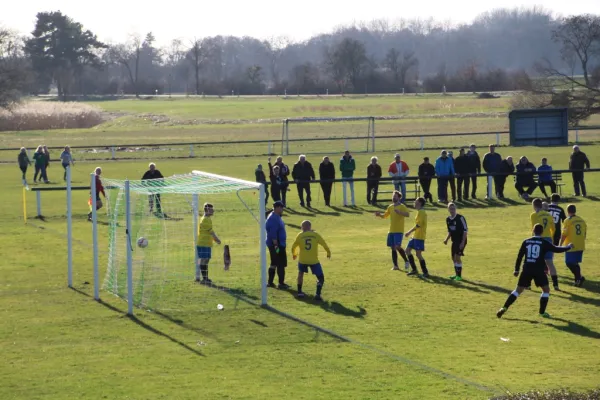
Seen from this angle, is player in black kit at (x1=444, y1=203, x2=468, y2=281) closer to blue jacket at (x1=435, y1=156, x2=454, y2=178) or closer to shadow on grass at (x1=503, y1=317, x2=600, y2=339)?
shadow on grass at (x1=503, y1=317, x2=600, y2=339)

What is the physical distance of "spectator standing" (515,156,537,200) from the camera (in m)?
31.9

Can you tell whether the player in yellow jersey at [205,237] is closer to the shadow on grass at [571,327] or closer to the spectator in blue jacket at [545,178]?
the shadow on grass at [571,327]

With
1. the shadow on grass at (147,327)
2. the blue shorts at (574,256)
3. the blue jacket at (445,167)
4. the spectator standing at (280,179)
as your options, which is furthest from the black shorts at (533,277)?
the blue jacket at (445,167)

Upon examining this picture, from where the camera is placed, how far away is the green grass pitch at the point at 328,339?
1280 cm

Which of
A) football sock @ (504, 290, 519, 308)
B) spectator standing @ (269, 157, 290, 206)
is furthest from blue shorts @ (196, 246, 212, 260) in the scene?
spectator standing @ (269, 157, 290, 206)

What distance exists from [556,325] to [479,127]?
53.7 meters

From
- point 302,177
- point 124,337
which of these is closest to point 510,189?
point 302,177

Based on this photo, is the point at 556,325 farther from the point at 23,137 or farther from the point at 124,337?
the point at 23,137

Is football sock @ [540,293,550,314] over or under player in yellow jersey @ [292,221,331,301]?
under

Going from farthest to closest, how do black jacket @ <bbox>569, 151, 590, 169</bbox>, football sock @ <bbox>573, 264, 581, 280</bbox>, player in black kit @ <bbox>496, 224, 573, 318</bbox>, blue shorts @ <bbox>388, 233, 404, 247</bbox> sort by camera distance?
black jacket @ <bbox>569, 151, 590, 169</bbox> → blue shorts @ <bbox>388, 233, 404, 247</bbox> → football sock @ <bbox>573, 264, 581, 280</bbox> → player in black kit @ <bbox>496, 224, 573, 318</bbox>

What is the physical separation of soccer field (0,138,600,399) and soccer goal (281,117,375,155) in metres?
27.7

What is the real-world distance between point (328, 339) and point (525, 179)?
61.8 feet

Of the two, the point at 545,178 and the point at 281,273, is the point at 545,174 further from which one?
the point at 281,273

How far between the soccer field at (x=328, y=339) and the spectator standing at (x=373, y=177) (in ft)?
28.4
